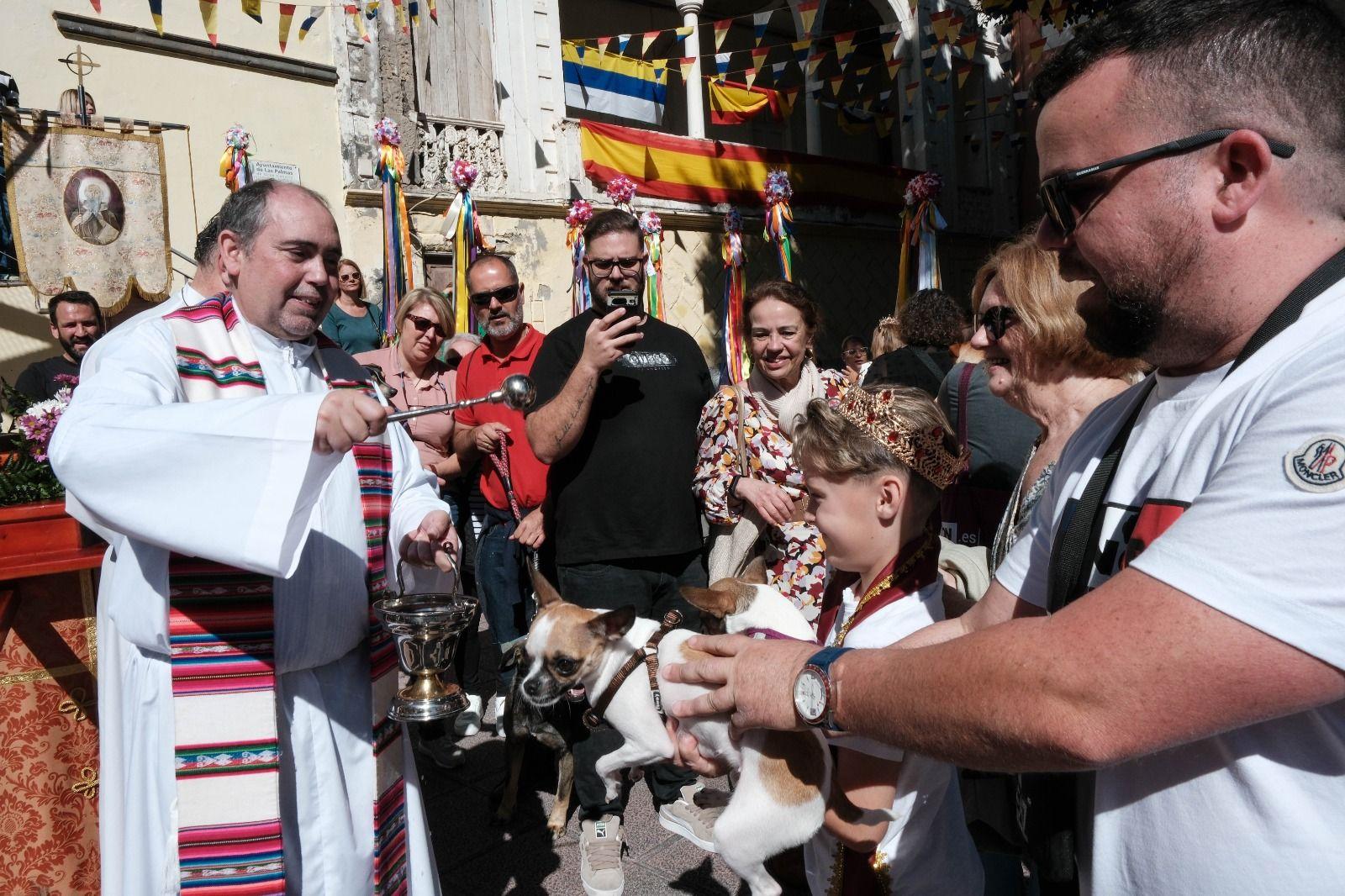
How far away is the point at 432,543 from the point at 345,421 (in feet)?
2.45

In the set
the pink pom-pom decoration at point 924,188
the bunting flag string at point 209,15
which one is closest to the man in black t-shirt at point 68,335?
the bunting flag string at point 209,15

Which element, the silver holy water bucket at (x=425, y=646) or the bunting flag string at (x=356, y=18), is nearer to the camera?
the silver holy water bucket at (x=425, y=646)

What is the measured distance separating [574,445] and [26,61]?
8.41 m

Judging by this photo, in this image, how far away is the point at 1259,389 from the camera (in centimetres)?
104

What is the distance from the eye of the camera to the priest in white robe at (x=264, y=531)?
186cm

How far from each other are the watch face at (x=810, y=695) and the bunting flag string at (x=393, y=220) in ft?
30.5

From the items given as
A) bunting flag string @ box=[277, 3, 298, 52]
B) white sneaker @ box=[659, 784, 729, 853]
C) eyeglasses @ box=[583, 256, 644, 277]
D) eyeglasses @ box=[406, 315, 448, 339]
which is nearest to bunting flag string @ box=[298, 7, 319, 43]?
bunting flag string @ box=[277, 3, 298, 52]

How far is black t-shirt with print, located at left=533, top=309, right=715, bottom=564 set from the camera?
3.58 metres

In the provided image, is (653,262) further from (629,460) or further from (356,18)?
(629,460)

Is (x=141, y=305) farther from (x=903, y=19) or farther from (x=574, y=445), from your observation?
(x=903, y=19)

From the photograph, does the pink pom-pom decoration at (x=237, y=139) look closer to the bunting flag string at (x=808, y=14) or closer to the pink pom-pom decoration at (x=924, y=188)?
the bunting flag string at (x=808, y=14)

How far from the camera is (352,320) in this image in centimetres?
756

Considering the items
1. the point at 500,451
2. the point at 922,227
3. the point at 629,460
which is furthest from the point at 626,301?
the point at 922,227

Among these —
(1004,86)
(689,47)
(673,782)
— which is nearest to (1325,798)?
(673,782)
